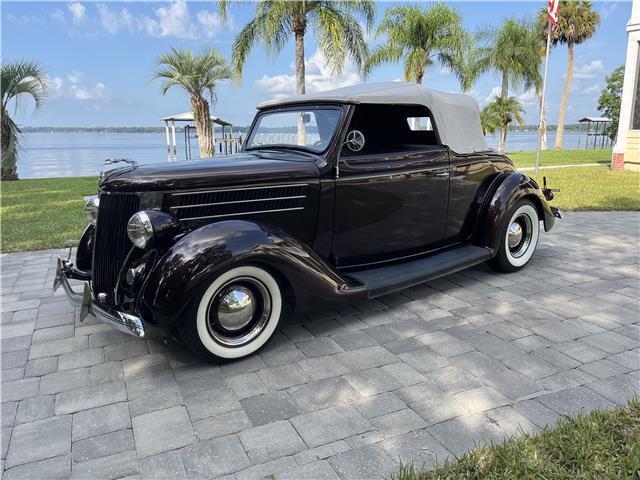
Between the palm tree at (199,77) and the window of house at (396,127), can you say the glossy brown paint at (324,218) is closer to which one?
the window of house at (396,127)

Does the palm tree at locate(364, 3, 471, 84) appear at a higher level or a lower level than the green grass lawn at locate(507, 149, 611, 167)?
higher

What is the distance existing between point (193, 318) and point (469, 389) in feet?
5.56

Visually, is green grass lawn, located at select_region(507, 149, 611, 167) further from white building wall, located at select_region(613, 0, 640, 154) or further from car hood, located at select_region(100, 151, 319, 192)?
car hood, located at select_region(100, 151, 319, 192)

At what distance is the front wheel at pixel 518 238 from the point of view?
462 cm

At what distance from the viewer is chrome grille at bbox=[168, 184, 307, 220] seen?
3008 millimetres

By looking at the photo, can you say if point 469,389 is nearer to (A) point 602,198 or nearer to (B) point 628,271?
(B) point 628,271

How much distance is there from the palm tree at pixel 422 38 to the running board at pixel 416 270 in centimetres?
1452

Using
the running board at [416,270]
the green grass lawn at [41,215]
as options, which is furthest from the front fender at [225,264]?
the green grass lawn at [41,215]

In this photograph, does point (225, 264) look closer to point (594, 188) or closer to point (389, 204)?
point (389, 204)

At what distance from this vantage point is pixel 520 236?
194 inches

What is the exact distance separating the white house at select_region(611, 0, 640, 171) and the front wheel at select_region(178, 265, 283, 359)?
14.7 meters

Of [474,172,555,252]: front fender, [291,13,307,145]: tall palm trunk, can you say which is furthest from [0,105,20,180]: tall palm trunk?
[474,172,555,252]: front fender

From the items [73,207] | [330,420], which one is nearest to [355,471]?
[330,420]

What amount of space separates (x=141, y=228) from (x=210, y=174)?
587 mm
